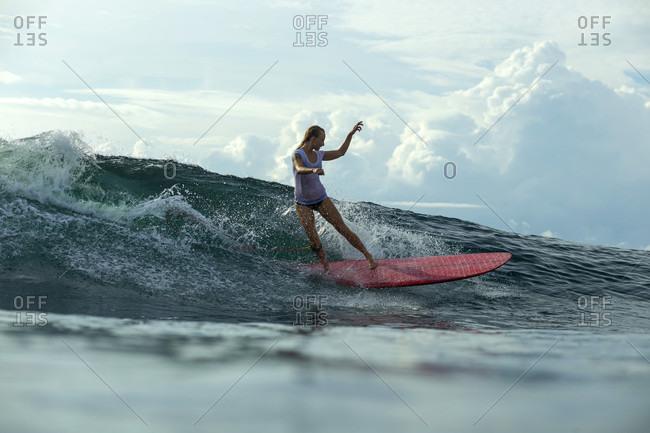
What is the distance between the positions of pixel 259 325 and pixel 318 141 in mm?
2972

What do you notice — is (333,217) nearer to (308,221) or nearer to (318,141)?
(308,221)

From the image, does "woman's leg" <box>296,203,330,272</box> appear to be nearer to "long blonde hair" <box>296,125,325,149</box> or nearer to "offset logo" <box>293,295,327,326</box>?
"long blonde hair" <box>296,125,325,149</box>

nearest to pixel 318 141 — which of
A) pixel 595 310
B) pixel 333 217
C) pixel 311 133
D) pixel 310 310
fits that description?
pixel 311 133

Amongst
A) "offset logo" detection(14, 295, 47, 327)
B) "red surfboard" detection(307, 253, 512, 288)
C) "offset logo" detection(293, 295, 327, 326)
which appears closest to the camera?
"offset logo" detection(14, 295, 47, 327)

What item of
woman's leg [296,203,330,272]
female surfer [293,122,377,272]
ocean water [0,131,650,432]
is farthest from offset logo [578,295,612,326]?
woman's leg [296,203,330,272]

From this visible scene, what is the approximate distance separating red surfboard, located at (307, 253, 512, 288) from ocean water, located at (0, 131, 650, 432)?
0.20 meters

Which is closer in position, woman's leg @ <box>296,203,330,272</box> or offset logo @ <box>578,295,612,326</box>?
offset logo @ <box>578,295,612,326</box>

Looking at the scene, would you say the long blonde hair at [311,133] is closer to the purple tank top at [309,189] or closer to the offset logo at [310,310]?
the purple tank top at [309,189]

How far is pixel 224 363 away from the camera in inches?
138

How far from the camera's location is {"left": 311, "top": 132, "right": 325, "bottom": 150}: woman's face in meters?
7.04

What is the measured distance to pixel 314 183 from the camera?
7301 millimetres

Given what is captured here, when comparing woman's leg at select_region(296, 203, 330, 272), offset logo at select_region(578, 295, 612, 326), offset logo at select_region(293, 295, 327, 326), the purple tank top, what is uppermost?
the purple tank top

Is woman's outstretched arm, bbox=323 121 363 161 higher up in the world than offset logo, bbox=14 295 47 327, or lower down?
higher up

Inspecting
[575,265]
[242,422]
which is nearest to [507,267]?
[575,265]
